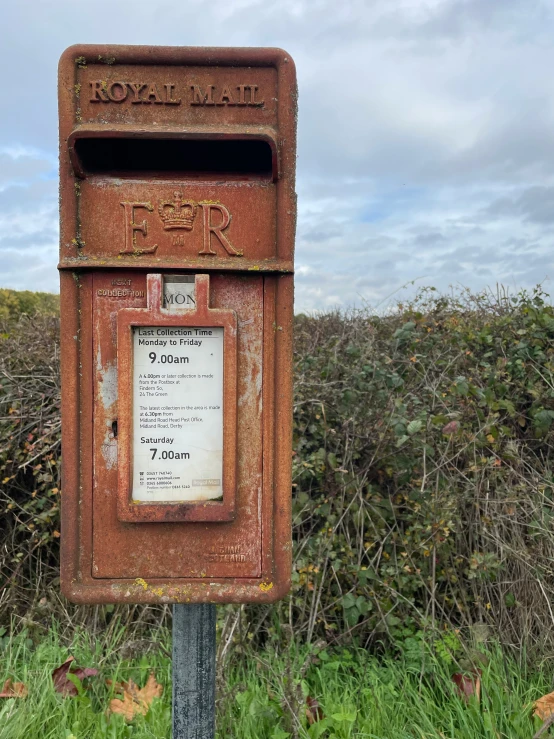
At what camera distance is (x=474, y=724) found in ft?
6.75

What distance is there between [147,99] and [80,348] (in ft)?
2.26

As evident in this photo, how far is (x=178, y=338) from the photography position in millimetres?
1519

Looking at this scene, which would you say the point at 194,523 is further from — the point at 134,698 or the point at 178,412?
the point at 134,698

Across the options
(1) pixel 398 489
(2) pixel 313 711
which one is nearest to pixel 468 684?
(2) pixel 313 711

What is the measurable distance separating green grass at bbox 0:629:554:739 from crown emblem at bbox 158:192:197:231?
1.48 meters

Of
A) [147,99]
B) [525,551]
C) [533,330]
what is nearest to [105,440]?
[147,99]

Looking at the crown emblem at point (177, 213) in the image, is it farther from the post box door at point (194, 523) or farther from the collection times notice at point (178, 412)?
the collection times notice at point (178, 412)

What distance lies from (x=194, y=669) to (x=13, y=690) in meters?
1.18

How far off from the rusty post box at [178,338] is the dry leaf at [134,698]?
1.00 m

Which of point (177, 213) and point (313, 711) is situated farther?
point (313, 711)

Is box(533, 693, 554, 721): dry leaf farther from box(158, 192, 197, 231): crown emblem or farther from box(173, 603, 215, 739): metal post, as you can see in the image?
box(158, 192, 197, 231): crown emblem

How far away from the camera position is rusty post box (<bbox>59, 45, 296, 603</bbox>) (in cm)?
151

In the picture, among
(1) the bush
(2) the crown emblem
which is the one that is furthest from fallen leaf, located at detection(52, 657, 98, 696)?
(2) the crown emblem

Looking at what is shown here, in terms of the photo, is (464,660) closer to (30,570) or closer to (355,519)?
(355,519)
